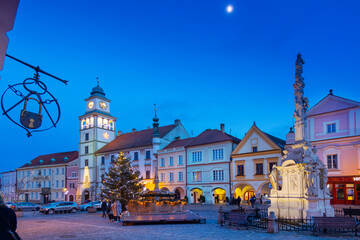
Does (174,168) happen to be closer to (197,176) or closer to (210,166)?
(197,176)

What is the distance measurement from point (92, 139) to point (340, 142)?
1756 inches

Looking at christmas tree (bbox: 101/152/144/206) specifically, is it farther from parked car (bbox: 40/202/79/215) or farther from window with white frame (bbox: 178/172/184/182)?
window with white frame (bbox: 178/172/184/182)

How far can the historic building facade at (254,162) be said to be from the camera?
3778 cm

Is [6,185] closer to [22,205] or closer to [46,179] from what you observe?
[46,179]

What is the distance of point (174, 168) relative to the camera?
157ft

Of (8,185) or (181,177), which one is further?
(8,185)

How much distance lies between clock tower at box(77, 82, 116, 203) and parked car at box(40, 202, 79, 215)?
73.9ft

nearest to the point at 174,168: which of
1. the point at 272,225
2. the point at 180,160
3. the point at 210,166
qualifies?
the point at 180,160

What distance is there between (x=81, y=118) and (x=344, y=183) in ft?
163

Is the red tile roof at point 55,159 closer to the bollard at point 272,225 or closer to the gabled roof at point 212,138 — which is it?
the gabled roof at point 212,138

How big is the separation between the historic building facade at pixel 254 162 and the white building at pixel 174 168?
8.70 meters

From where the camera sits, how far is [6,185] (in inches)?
3125

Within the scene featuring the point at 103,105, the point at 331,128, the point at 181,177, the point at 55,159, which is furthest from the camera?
the point at 55,159

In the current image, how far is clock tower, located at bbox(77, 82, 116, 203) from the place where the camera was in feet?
195
